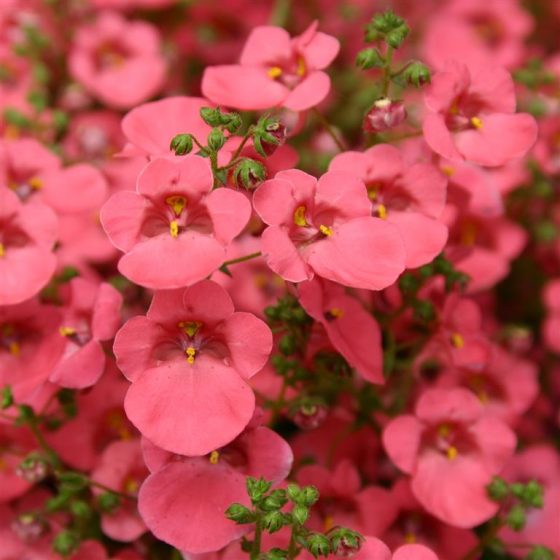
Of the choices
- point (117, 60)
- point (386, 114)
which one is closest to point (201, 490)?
point (386, 114)

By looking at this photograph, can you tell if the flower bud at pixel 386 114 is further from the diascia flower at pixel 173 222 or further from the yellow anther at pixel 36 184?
the yellow anther at pixel 36 184

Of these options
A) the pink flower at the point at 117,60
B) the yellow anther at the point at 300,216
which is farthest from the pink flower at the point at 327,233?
the pink flower at the point at 117,60

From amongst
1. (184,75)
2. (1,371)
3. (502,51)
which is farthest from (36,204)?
(502,51)

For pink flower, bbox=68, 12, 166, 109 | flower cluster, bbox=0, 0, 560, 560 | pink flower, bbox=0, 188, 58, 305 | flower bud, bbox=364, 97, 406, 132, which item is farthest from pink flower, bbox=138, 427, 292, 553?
pink flower, bbox=68, 12, 166, 109

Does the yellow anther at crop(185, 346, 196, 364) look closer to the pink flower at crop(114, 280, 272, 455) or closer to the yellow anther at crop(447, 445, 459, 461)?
the pink flower at crop(114, 280, 272, 455)

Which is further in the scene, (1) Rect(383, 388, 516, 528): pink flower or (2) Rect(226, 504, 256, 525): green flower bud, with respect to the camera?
(1) Rect(383, 388, 516, 528): pink flower

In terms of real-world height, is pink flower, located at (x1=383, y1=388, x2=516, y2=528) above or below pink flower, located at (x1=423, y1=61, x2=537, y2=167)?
below

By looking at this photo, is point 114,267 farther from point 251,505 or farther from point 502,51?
point 502,51
